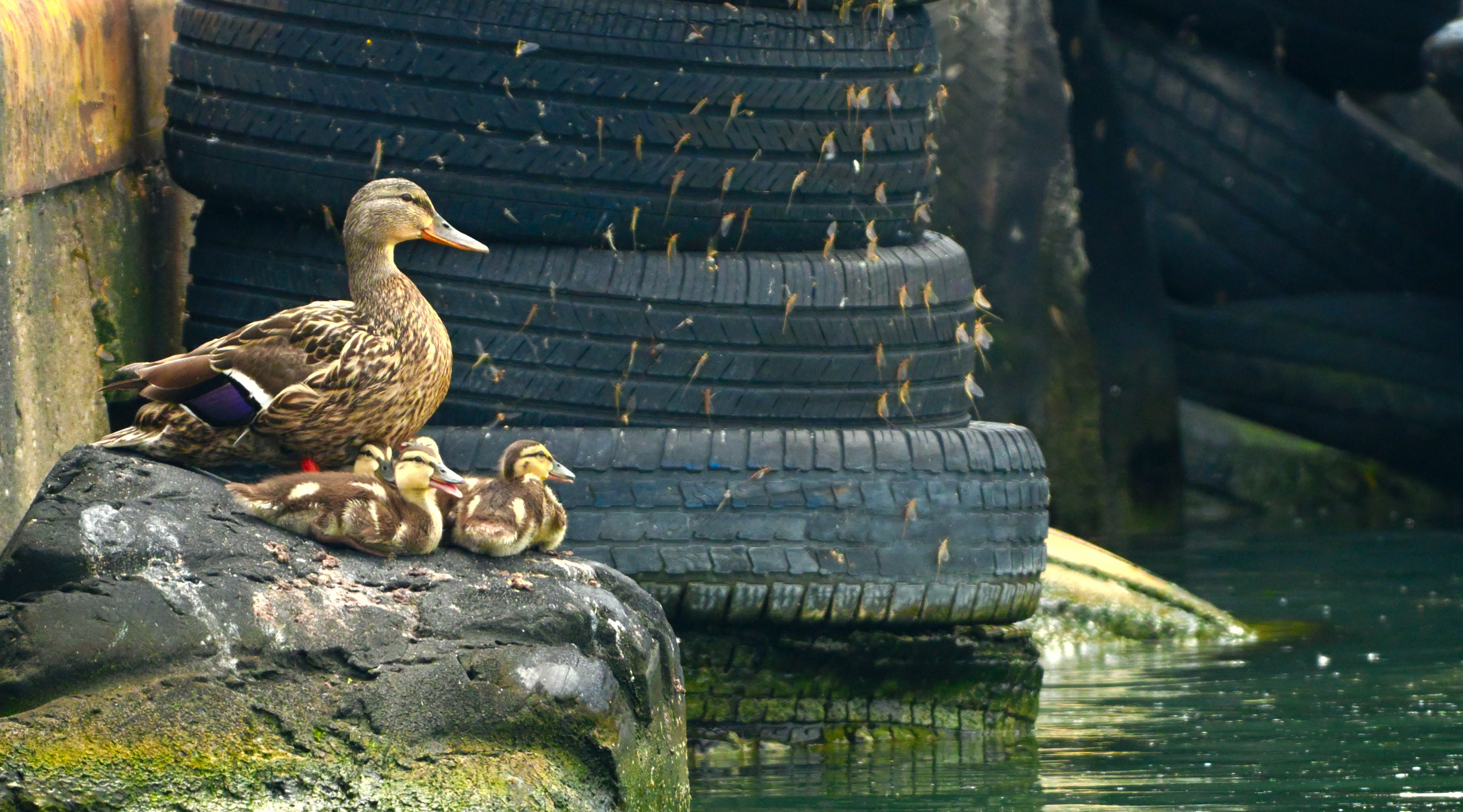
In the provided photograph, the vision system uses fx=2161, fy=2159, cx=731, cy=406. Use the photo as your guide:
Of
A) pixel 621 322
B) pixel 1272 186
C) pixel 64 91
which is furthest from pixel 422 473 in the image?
pixel 1272 186

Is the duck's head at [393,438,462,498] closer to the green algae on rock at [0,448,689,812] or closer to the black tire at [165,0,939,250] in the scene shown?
the green algae on rock at [0,448,689,812]

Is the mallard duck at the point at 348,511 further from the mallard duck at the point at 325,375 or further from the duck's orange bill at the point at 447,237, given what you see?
the duck's orange bill at the point at 447,237

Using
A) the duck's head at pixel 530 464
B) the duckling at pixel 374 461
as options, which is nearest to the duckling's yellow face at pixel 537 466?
the duck's head at pixel 530 464

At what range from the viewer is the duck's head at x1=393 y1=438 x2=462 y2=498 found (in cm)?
516

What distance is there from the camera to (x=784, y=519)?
20.8 feet

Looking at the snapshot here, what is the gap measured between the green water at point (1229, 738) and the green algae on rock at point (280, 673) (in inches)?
39.4

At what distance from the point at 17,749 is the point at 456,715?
88cm

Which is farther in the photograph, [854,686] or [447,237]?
[854,686]

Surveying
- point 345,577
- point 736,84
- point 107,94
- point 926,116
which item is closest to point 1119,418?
point 926,116

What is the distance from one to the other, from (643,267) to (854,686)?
1409 millimetres

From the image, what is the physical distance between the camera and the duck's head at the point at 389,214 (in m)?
5.88

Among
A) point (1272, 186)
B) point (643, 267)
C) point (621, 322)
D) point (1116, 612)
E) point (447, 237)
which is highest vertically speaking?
point (447, 237)

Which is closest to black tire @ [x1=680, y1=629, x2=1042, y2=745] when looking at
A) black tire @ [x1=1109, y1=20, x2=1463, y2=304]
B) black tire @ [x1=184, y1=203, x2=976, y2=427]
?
black tire @ [x1=184, y1=203, x2=976, y2=427]

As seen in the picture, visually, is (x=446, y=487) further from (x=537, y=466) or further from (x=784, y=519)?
(x=784, y=519)
